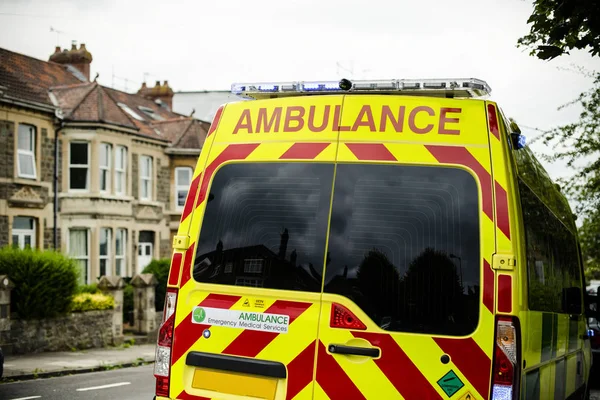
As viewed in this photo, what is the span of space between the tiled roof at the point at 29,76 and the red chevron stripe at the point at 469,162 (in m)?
25.3

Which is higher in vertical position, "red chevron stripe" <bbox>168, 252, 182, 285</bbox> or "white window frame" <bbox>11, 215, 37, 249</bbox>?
"red chevron stripe" <bbox>168, 252, 182, 285</bbox>

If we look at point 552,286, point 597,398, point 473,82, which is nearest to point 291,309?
point 473,82

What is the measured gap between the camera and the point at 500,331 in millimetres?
4703

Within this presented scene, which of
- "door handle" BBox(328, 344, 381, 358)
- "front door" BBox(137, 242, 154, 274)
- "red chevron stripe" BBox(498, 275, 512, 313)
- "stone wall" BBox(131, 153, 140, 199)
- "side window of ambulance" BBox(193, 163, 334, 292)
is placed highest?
"stone wall" BBox(131, 153, 140, 199)

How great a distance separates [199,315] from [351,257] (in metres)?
1.03

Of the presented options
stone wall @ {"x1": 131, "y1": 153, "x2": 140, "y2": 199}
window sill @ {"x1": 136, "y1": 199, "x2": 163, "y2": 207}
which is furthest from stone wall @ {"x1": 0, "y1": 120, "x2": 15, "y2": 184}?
window sill @ {"x1": 136, "y1": 199, "x2": 163, "y2": 207}

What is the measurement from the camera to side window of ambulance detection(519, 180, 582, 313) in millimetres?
5379

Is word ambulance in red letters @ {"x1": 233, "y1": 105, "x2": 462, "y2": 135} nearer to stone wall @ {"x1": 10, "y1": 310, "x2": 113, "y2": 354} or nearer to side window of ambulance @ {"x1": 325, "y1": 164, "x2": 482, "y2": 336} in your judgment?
side window of ambulance @ {"x1": 325, "y1": 164, "x2": 482, "y2": 336}

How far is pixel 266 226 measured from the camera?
5164 mm

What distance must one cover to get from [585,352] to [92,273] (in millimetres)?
25271

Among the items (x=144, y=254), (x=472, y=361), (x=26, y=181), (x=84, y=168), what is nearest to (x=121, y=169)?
(x=84, y=168)

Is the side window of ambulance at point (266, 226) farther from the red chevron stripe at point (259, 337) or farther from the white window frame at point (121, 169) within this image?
the white window frame at point (121, 169)

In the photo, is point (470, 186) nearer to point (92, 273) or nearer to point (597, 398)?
point (597, 398)

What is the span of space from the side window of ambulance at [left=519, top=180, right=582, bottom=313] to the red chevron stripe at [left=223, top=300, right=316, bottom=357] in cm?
141
